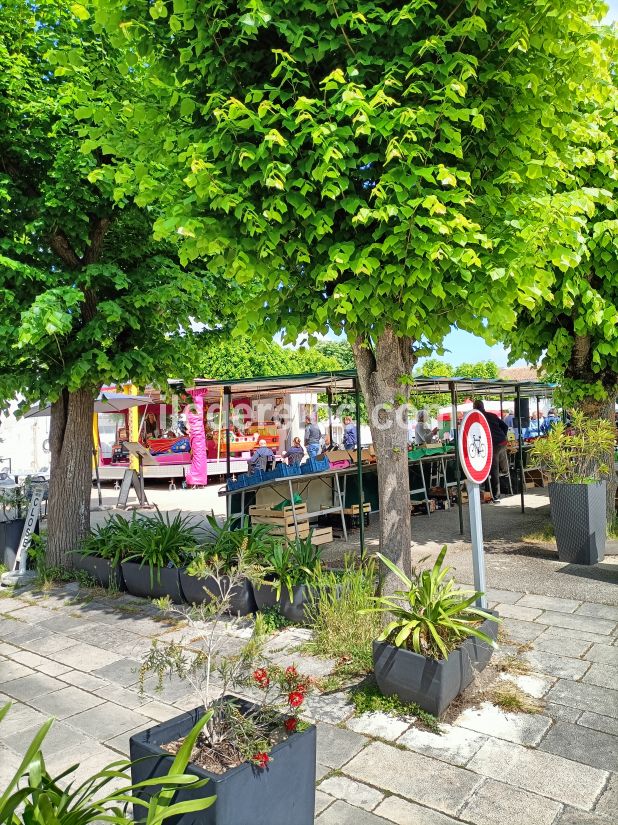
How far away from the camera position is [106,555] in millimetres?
7031

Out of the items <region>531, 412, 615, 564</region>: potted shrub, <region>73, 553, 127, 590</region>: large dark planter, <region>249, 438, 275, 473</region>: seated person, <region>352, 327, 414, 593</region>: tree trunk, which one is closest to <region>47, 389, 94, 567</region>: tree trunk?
<region>73, 553, 127, 590</region>: large dark planter

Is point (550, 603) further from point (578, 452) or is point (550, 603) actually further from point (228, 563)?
point (228, 563)

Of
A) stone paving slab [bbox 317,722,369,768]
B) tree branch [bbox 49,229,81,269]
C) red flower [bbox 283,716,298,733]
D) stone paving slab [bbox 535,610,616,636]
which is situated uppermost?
tree branch [bbox 49,229,81,269]

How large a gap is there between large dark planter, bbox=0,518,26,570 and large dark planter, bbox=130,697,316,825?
6.73m

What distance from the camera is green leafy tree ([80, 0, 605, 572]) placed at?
3.70m

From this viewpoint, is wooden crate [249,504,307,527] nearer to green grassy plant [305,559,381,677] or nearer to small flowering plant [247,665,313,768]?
green grassy plant [305,559,381,677]

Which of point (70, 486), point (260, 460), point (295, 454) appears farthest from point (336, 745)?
→ point (295, 454)

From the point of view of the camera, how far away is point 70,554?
761 cm

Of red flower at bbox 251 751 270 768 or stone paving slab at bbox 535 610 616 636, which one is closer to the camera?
red flower at bbox 251 751 270 768

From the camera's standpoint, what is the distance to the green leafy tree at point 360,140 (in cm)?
370

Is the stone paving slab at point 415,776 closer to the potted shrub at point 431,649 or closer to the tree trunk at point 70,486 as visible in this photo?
the potted shrub at point 431,649

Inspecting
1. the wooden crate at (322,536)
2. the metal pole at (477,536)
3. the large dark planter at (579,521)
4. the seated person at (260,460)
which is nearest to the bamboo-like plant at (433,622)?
the metal pole at (477,536)

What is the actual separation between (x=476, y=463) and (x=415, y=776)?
2.07 metres

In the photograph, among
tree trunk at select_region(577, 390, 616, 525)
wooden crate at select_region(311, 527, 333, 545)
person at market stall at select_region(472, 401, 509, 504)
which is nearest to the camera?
wooden crate at select_region(311, 527, 333, 545)
